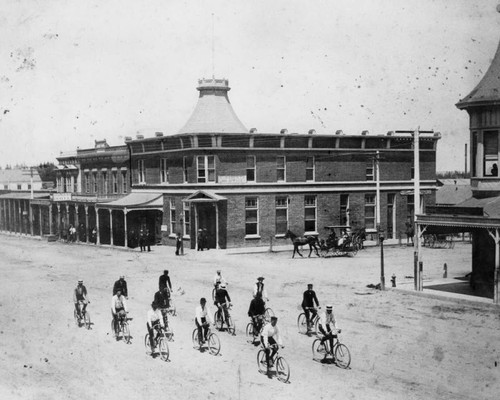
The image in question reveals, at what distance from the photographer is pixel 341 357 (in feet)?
51.4

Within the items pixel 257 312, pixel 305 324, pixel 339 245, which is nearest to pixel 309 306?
pixel 305 324

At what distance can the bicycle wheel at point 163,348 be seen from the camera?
1581 cm

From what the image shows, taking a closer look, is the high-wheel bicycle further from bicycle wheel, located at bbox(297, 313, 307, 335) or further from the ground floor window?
the ground floor window

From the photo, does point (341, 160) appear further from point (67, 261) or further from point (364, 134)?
point (67, 261)

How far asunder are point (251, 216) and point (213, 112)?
906 centimetres

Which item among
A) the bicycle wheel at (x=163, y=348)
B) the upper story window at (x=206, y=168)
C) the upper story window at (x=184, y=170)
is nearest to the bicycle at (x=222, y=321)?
the bicycle wheel at (x=163, y=348)

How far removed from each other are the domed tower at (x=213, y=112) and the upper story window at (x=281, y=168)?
3.61 meters

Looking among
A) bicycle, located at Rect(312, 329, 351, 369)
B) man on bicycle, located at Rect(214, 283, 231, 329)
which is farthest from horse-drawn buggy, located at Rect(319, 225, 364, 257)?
bicycle, located at Rect(312, 329, 351, 369)

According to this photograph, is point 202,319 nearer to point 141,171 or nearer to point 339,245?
point 339,245

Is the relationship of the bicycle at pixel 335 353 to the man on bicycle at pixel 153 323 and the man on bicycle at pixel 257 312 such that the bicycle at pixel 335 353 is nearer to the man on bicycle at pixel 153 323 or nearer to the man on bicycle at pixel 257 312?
the man on bicycle at pixel 257 312

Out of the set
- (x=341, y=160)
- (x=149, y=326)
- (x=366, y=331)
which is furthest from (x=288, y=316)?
(x=341, y=160)

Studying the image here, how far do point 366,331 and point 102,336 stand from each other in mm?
7805

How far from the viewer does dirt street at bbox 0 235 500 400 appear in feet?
44.4

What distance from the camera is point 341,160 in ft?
154
